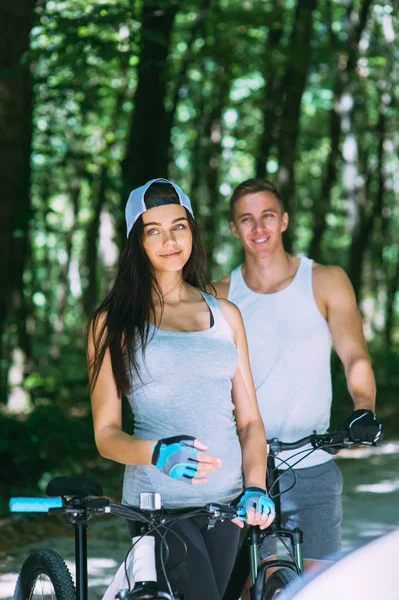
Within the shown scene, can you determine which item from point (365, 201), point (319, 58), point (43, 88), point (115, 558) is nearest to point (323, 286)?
point (115, 558)

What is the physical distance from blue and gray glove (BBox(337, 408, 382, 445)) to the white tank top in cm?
65

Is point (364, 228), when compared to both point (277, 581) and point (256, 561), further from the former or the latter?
point (277, 581)

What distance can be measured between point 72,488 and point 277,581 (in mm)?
959

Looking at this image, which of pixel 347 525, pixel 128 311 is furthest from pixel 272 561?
pixel 347 525

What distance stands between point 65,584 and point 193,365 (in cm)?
88

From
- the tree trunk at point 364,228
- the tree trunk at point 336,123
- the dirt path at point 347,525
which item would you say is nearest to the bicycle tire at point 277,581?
the dirt path at point 347,525

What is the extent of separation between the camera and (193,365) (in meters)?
3.63

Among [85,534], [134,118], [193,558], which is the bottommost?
[193,558]

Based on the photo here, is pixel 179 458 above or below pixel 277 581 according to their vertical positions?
above

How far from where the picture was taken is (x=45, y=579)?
12.3 ft

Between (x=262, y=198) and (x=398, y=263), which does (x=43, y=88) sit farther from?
(x=398, y=263)

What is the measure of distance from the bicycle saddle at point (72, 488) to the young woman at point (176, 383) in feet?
0.52

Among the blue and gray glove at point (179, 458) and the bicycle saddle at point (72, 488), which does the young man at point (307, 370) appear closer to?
the bicycle saddle at point (72, 488)

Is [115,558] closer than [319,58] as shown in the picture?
Yes
